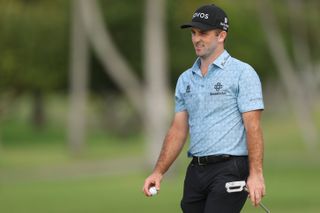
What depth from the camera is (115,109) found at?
258ft

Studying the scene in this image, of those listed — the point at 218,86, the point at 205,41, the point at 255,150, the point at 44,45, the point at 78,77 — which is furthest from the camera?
the point at 44,45

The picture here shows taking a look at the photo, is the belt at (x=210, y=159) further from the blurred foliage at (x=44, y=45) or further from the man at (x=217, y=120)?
the blurred foliage at (x=44, y=45)

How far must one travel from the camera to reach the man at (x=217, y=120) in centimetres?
820

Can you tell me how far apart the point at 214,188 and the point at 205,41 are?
3.37 ft

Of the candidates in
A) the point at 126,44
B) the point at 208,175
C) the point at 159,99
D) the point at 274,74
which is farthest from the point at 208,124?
the point at 274,74

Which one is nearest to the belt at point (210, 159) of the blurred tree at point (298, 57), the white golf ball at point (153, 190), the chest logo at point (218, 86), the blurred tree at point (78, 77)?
the white golf ball at point (153, 190)

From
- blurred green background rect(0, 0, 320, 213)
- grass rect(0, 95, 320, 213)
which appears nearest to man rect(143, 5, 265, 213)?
grass rect(0, 95, 320, 213)

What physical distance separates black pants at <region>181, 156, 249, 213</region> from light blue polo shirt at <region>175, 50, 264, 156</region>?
9 cm

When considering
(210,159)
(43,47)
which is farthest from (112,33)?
(210,159)

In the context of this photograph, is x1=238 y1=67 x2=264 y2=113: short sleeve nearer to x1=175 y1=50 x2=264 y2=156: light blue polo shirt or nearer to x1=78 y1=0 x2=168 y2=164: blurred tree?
x1=175 y1=50 x2=264 y2=156: light blue polo shirt

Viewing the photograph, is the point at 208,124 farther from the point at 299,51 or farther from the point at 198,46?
the point at 299,51

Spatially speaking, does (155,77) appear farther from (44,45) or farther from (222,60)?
(44,45)

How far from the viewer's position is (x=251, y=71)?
324 inches

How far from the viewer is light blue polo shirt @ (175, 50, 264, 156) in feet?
26.9
